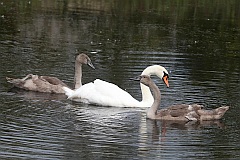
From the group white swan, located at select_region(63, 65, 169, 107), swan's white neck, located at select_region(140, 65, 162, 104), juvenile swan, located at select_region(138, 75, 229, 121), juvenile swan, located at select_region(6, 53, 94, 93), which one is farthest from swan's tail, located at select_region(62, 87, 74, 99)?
juvenile swan, located at select_region(138, 75, 229, 121)

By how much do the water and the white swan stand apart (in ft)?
0.72

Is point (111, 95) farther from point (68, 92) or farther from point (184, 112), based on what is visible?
point (184, 112)

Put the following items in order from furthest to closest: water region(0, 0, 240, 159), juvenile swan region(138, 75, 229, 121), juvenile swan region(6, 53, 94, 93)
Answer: juvenile swan region(6, 53, 94, 93)
juvenile swan region(138, 75, 229, 121)
water region(0, 0, 240, 159)

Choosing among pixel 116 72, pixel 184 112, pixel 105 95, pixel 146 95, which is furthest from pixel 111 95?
pixel 116 72

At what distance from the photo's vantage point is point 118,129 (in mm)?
14203

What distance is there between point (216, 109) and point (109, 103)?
2.67 metres

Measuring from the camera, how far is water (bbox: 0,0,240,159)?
12922 mm

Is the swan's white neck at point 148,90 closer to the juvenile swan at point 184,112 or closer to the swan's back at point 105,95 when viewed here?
the swan's back at point 105,95

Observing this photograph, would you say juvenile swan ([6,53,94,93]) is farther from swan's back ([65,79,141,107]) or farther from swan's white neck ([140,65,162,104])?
swan's white neck ([140,65,162,104])

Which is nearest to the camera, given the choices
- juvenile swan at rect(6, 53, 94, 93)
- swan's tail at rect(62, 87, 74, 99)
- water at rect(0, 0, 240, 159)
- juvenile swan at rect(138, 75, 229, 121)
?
water at rect(0, 0, 240, 159)

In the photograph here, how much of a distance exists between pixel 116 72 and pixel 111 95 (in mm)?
3680

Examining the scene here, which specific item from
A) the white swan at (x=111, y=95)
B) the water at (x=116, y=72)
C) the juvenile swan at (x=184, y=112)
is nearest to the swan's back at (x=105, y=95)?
the white swan at (x=111, y=95)

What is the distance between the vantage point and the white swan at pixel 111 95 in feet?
55.5

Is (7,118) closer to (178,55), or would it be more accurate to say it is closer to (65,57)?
(65,57)
